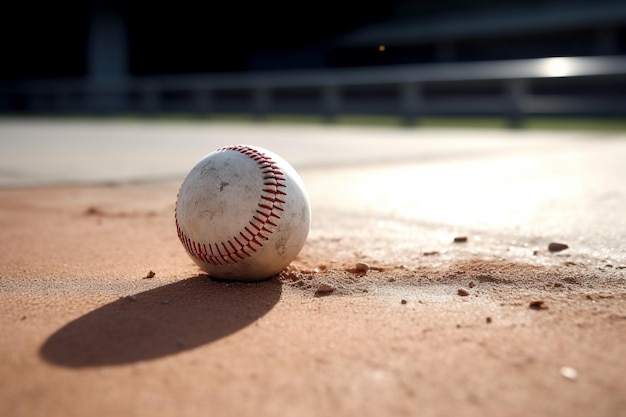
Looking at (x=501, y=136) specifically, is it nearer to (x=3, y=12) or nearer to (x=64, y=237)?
(x=64, y=237)

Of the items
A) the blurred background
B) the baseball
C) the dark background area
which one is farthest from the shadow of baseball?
the dark background area

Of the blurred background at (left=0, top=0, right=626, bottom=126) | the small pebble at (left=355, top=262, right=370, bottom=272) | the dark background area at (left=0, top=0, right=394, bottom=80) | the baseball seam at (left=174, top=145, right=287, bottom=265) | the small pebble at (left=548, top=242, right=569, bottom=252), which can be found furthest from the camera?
the dark background area at (left=0, top=0, right=394, bottom=80)

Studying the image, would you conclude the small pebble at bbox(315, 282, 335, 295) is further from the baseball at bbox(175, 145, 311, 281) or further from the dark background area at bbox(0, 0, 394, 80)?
the dark background area at bbox(0, 0, 394, 80)

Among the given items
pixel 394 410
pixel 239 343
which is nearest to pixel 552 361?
pixel 394 410

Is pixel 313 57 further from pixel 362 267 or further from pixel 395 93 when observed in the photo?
pixel 362 267

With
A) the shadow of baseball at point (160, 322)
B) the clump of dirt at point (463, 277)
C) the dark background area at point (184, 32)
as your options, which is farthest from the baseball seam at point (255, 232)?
the dark background area at point (184, 32)

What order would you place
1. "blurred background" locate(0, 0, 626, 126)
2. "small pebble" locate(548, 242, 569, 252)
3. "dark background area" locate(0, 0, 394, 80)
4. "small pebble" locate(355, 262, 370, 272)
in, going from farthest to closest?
"dark background area" locate(0, 0, 394, 80) → "blurred background" locate(0, 0, 626, 126) → "small pebble" locate(548, 242, 569, 252) → "small pebble" locate(355, 262, 370, 272)
